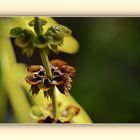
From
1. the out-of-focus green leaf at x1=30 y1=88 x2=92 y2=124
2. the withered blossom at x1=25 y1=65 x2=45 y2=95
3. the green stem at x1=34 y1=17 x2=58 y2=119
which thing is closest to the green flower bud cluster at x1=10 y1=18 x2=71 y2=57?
the green stem at x1=34 y1=17 x2=58 y2=119

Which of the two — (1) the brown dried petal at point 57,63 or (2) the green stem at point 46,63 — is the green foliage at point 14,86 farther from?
(1) the brown dried petal at point 57,63

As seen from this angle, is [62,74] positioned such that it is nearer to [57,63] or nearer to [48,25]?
[57,63]

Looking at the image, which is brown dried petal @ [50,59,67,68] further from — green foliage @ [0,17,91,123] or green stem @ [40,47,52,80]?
green foliage @ [0,17,91,123]

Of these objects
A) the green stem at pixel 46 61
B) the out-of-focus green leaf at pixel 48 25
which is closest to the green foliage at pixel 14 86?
the out-of-focus green leaf at pixel 48 25

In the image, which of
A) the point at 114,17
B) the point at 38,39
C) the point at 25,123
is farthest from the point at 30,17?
the point at 25,123

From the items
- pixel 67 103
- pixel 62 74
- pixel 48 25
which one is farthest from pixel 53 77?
pixel 48 25
